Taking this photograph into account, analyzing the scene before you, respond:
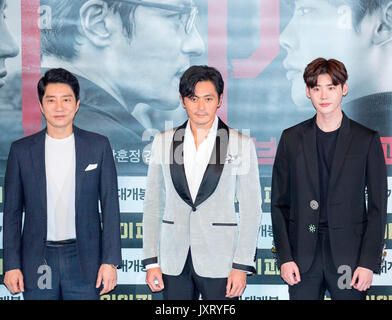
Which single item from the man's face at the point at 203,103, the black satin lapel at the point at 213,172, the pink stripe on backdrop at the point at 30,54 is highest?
the pink stripe on backdrop at the point at 30,54

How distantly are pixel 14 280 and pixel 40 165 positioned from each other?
78 cm

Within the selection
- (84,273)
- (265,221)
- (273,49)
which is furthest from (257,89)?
(84,273)

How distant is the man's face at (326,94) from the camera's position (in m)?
3.00

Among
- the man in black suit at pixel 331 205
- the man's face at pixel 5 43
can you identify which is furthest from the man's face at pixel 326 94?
the man's face at pixel 5 43

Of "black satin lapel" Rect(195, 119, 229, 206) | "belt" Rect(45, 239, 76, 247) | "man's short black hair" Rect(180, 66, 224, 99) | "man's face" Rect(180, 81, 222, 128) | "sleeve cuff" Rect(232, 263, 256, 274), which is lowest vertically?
"sleeve cuff" Rect(232, 263, 256, 274)

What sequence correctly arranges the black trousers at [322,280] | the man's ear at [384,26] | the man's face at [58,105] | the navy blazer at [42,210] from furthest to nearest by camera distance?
the man's ear at [384,26] → the man's face at [58,105] → the navy blazer at [42,210] → the black trousers at [322,280]

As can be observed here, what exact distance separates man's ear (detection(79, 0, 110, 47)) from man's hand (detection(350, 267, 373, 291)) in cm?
265

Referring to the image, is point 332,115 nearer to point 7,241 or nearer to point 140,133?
point 140,133

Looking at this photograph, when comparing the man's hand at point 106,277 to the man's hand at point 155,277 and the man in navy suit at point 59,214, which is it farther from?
the man's hand at point 155,277

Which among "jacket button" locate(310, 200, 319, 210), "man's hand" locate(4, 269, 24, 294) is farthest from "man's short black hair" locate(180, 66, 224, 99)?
"man's hand" locate(4, 269, 24, 294)

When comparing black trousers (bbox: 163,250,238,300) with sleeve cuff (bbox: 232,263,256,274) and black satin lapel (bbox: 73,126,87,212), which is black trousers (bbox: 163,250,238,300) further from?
black satin lapel (bbox: 73,126,87,212)

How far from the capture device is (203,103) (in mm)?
3004

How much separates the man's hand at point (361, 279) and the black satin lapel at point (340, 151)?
566 mm

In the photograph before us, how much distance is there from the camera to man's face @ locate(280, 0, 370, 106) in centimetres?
384
